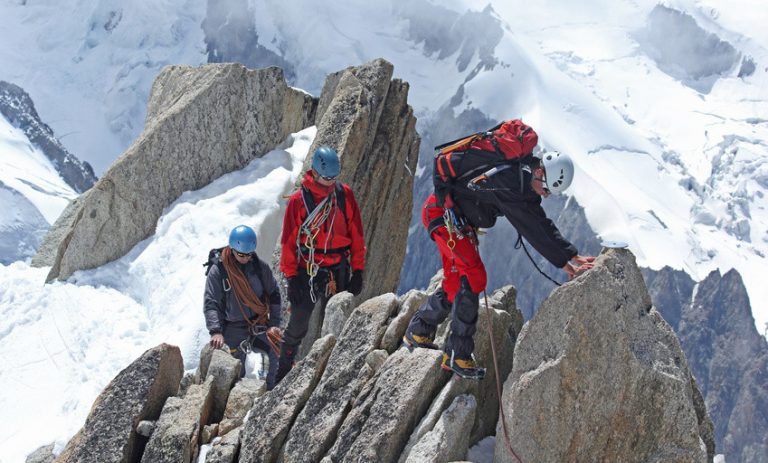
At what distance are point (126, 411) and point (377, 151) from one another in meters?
11.1

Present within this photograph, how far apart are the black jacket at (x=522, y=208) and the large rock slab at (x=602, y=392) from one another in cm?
45

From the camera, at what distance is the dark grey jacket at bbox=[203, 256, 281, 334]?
12320mm

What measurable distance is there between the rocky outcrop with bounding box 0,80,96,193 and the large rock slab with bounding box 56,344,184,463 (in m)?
164

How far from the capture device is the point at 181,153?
22250 mm

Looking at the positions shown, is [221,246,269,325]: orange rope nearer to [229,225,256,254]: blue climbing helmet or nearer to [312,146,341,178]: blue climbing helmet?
[229,225,256,254]: blue climbing helmet

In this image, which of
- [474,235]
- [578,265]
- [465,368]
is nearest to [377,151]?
[474,235]

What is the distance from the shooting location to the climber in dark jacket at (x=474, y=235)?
8.37 meters

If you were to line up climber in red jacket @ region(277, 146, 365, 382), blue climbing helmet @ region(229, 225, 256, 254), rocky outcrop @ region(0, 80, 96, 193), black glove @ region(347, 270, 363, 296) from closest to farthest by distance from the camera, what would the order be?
climber in red jacket @ region(277, 146, 365, 382) → blue climbing helmet @ region(229, 225, 256, 254) → black glove @ region(347, 270, 363, 296) → rocky outcrop @ region(0, 80, 96, 193)

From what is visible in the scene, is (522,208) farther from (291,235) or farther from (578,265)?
(291,235)

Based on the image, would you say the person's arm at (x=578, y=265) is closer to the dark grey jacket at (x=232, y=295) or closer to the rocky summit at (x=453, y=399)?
the rocky summit at (x=453, y=399)

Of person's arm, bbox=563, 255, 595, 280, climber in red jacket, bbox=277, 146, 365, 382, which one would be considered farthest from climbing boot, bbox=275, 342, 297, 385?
person's arm, bbox=563, 255, 595, 280

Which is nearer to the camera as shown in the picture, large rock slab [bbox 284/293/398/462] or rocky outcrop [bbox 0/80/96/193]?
large rock slab [bbox 284/293/398/462]

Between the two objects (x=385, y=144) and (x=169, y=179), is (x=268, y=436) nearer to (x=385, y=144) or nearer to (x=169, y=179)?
(x=385, y=144)

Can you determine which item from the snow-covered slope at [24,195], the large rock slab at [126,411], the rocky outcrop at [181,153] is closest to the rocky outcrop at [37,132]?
the snow-covered slope at [24,195]
